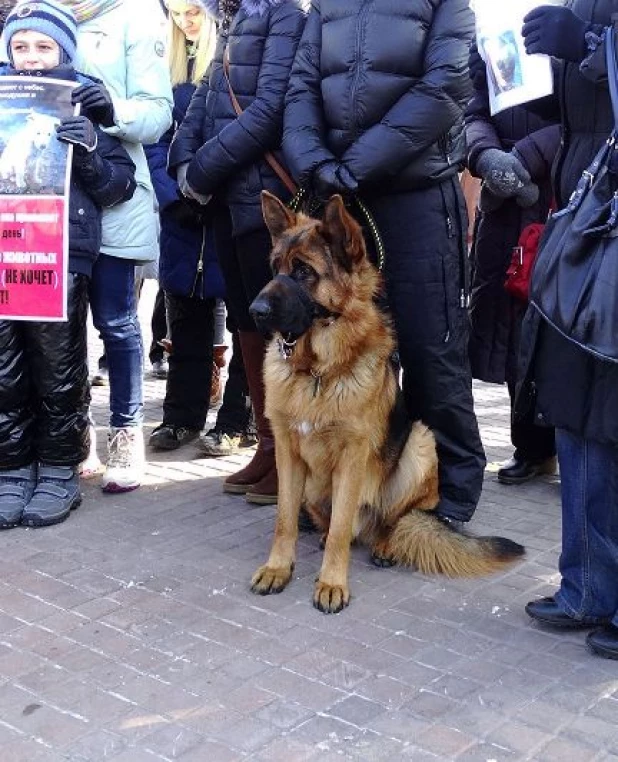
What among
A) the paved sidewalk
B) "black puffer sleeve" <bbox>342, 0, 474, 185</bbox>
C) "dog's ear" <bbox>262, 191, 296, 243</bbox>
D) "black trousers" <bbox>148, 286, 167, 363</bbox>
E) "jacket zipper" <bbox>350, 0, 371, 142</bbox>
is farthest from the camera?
"black trousers" <bbox>148, 286, 167, 363</bbox>

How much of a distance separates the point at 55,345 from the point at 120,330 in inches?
18.8

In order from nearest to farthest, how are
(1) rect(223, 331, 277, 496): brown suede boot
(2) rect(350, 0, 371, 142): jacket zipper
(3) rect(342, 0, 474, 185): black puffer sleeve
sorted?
(3) rect(342, 0, 474, 185): black puffer sleeve → (2) rect(350, 0, 371, 142): jacket zipper → (1) rect(223, 331, 277, 496): brown suede boot

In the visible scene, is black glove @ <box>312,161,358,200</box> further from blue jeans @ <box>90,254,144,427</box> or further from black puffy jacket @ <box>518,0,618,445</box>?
blue jeans @ <box>90,254,144,427</box>

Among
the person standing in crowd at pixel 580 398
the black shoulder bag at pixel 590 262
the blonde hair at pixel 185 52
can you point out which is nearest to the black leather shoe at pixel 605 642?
the person standing in crowd at pixel 580 398

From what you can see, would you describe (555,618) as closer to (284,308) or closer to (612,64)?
(284,308)

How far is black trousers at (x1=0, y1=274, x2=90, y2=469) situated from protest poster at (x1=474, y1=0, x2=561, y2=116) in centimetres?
216

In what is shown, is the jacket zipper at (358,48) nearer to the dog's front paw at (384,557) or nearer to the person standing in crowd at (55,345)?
the person standing in crowd at (55,345)

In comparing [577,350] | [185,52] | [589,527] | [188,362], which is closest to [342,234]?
[577,350]

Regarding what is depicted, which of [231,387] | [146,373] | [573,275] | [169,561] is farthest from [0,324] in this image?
[146,373]

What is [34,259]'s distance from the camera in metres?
4.42

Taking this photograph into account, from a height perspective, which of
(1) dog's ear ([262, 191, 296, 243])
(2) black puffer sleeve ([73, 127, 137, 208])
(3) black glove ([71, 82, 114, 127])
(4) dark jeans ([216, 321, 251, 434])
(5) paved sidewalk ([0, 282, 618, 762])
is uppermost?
(3) black glove ([71, 82, 114, 127])

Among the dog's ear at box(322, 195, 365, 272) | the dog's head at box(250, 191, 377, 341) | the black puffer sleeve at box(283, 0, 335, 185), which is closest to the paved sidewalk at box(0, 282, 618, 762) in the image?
the dog's head at box(250, 191, 377, 341)

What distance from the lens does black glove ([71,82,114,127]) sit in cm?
433

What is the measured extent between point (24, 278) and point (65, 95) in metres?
0.85
